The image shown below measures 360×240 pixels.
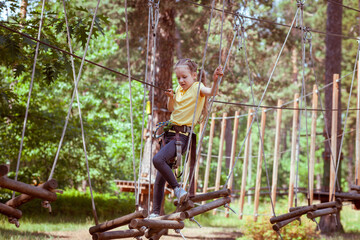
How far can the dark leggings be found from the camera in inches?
146

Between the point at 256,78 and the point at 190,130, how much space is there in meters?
11.6

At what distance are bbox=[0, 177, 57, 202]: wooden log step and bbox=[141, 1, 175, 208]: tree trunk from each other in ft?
18.5

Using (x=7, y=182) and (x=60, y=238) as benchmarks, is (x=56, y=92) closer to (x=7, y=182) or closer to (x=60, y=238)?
(x=60, y=238)

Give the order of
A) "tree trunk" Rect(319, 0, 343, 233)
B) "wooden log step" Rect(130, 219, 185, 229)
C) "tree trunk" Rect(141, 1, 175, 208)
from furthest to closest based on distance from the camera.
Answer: "tree trunk" Rect(319, 0, 343, 233) < "tree trunk" Rect(141, 1, 175, 208) < "wooden log step" Rect(130, 219, 185, 229)

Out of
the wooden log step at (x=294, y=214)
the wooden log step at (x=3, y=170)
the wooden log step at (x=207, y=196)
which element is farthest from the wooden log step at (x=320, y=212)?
the wooden log step at (x=3, y=170)

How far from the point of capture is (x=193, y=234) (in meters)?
9.47

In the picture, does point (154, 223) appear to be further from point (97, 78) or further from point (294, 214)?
point (97, 78)

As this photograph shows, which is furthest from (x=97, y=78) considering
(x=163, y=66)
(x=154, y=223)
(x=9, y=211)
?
(x=9, y=211)

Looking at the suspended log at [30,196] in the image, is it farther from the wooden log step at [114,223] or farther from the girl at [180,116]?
the girl at [180,116]

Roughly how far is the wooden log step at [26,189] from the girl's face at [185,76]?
5.15ft

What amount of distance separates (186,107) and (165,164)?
0.53 meters

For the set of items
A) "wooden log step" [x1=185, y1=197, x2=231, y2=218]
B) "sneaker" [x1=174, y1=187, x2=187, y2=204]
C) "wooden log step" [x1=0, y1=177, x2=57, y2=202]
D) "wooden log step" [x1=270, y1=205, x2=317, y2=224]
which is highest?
"wooden log step" [x1=0, y1=177, x2=57, y2=202]

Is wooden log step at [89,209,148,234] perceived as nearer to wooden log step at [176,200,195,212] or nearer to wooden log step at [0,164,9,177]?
wooden log step at [176,200,195,212]

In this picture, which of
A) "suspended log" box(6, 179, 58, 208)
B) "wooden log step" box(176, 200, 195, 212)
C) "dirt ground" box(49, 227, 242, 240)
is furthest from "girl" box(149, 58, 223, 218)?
"dirt ground" box(49, 227, 242, 240)
